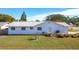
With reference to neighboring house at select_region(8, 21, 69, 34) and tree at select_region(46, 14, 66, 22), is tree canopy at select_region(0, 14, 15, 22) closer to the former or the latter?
neighboring house at select_region(8, 21, 69, 34)

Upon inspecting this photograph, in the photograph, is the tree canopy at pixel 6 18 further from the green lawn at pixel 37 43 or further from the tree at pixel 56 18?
the tree at pixel 56 18

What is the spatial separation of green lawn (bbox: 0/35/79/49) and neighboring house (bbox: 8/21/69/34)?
10 cm

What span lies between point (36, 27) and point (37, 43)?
262mm

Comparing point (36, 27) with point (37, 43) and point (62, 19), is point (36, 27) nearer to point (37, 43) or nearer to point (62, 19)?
point (37, 43)

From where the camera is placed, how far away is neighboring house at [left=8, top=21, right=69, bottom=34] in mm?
12211

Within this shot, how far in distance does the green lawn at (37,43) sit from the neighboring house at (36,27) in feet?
0.33

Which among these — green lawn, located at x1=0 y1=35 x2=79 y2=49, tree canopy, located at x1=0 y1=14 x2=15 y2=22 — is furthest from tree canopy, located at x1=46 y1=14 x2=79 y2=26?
tree canopy, located at x1=0 y1=14 x2=15 y2=22
